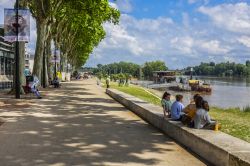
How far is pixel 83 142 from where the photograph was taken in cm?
1269

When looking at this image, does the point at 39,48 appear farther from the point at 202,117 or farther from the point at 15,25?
the point at 202,117

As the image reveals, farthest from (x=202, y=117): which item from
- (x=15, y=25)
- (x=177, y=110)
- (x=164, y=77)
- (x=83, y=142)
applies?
(x=164, y=77)

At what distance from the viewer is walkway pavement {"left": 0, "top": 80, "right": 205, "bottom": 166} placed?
10.4 m

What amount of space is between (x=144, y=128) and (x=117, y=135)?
209cm

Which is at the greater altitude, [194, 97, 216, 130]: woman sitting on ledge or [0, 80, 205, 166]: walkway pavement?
[194, 97, 216, 130]: woman sitting on ledge

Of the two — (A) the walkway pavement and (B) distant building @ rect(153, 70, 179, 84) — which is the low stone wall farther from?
(B) distant building @ rect(153, 70, 179, 84)

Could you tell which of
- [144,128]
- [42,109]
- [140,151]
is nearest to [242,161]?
[140,151]

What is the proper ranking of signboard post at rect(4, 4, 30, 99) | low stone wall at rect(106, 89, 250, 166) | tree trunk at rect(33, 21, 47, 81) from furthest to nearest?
1. tree trunk at rect(33, 21, 47, 81)
2. signboard post at rect(4, 4, 30, 99)
3. low stone wall at rect(106, 89, 250, 166)

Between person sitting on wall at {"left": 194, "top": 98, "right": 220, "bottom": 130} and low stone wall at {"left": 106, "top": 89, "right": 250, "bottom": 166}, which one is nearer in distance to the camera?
low stone wall at {"left": 106, "top": 89, "right": 250, "bottom": 166}

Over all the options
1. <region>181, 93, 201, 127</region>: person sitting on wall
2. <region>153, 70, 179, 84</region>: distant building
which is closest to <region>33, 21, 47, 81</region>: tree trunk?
<region>181, 93, 201, 127</region>: person sitting on wall

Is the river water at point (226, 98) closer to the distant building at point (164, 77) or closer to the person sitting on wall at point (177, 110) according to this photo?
the distant building at point (164, 77)

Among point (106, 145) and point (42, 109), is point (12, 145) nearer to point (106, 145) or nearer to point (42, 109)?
point (106, 145)

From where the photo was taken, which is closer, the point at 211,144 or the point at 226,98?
the point at 211,144

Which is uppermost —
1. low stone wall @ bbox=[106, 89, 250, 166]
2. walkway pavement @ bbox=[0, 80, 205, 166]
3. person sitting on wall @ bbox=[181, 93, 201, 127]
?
person sitting on wall @ bbox=[181, 93, 201, 127]
